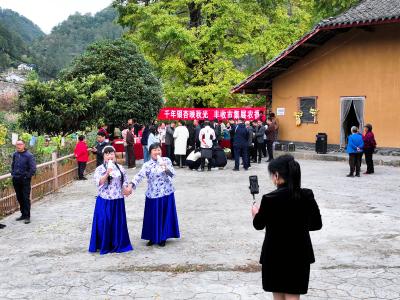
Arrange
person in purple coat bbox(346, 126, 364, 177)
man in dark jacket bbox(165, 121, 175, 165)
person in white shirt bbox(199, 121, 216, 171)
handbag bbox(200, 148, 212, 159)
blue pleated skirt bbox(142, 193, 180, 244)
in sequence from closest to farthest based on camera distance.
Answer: blue pleated skirt bbox(142, 193, 180, 244), person in purple coat bbox(346, 126, 364, 177), person in white shirt bbox(199, 121, 216, 171), handbag bbox(200, 148, 212, 159), man in dark jacket bbox(165, 121, 175, 165)

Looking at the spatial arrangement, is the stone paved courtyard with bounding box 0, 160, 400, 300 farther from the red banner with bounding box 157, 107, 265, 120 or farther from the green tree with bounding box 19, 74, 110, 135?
the red banner with bounding box 157, 107, 265, 120

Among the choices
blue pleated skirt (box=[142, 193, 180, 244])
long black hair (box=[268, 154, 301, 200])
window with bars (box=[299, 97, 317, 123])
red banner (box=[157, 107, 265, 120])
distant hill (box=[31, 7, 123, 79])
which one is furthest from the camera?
distant hill (box=[31, 7, 123, 79])

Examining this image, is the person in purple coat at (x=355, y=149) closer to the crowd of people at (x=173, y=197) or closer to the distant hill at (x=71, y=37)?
the crowd of people at (x=173, y=197)

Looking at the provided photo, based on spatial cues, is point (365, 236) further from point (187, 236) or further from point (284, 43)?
point (284, 43)

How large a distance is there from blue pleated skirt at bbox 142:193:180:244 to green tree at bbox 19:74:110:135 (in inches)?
584

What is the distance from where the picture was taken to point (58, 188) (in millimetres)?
14258

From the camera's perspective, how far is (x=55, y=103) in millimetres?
22125

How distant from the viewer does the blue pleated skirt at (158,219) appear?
8133mm

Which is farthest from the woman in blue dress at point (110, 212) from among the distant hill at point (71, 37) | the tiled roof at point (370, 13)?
the distant hill at point (71, 37)

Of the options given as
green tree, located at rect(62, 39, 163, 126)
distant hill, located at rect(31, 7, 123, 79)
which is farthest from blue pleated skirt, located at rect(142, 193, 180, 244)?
distant hill, located at rect(31, 7, 123, 79)

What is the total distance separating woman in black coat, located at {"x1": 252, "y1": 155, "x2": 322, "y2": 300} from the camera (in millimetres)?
4117

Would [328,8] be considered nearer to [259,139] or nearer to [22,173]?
[259,139]

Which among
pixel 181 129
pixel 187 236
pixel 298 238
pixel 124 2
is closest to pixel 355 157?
pixel 181 129

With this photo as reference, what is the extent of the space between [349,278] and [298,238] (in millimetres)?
2667
